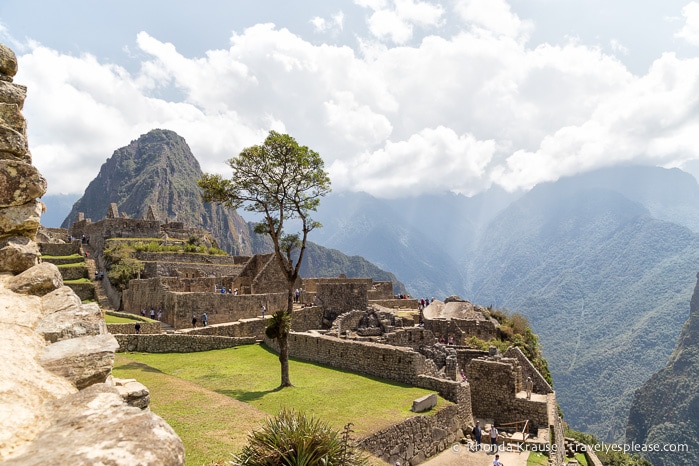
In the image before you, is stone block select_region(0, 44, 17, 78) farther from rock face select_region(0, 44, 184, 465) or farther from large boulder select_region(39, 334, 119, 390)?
large boulder select_region(39, 334, 119, 390)

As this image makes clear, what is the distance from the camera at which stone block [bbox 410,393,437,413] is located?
46.3 feet

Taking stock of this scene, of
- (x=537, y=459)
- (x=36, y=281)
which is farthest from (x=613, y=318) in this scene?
(x=36, y=281)

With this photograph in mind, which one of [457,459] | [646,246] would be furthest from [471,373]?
[646,246]

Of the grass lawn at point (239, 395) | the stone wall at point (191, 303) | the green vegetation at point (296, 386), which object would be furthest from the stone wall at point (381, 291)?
the green vegetation at point (296, 386)

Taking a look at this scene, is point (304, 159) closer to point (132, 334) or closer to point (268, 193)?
point (268, 193)

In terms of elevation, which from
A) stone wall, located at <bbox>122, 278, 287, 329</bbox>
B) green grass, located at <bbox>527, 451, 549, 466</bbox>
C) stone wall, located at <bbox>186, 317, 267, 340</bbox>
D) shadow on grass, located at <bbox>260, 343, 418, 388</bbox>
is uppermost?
stone wall, located at <bbox>122, 278, 287, 329</bbox>

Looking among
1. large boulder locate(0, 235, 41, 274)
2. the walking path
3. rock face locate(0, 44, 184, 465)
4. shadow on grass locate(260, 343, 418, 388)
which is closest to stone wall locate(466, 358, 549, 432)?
the walking path

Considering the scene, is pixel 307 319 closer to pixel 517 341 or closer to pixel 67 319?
pixel 517 341

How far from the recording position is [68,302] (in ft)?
19.3

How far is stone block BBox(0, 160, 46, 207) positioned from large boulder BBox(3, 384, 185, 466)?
14.7 ft

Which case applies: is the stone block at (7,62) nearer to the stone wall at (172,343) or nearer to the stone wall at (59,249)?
the stone wall at (172,343)

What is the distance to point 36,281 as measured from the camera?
618cm

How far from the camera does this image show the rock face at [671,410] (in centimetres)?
7256

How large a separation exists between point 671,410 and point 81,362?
106680mm
